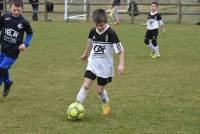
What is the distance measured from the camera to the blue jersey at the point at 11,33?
8.76 metres

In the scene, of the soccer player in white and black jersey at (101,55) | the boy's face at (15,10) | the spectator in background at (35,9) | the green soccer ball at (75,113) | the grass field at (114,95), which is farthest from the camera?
the spectator in background at (35,9)

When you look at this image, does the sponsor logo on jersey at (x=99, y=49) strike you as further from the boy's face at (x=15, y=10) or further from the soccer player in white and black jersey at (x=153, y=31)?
the soccer player in white and black jersey at (x=153, y=31)

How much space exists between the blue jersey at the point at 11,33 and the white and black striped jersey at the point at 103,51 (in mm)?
1766

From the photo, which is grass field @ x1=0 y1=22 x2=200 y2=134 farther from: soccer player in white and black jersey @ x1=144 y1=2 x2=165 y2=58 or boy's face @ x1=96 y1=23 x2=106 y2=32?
boy's face @ x1=96 y1=23 x2=106 y2=32

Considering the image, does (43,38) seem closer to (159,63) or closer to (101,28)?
(159,63)

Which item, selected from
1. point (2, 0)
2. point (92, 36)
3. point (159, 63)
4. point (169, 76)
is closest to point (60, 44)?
point (159, 63)

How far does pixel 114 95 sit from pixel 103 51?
Answer: 2.08 metres

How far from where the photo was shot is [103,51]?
761 cm

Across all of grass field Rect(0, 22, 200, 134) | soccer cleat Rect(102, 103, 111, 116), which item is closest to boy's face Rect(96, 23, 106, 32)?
soccer cleat Rect(102, 103, 111, 116)

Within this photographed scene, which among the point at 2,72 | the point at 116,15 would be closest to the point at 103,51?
the point at 2,72

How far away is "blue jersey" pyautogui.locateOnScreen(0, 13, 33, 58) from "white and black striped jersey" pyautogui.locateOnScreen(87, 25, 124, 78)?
177 centimetres

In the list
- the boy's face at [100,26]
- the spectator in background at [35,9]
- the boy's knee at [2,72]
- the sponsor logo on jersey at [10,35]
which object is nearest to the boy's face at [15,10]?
the sponsor logo on jersey at [10,35]

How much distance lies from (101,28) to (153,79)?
4.04 meters

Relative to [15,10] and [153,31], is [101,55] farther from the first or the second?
[153,31]
